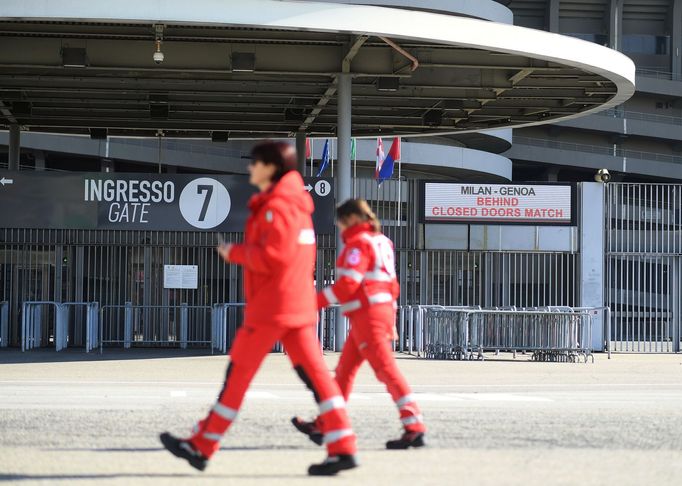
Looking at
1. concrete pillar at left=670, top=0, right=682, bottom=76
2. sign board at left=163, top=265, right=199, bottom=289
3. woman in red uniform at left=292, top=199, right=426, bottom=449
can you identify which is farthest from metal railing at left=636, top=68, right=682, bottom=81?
woman in red uniform at left=292, top=199, right=426, bottom=449

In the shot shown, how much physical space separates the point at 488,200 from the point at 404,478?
781 inches

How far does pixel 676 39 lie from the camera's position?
256 feet

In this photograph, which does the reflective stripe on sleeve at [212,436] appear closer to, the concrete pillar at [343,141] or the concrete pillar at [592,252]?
the concrete pillar at [343,141]

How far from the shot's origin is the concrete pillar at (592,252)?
92.9 ft

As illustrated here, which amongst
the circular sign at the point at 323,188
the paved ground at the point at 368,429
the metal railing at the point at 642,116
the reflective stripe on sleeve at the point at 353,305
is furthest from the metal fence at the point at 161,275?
the metal railing at the point at 642,116

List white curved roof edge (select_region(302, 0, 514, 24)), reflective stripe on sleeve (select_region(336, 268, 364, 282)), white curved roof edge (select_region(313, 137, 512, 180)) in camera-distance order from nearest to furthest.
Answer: reflective stripe on sleeve (select_region(336, 268, 364, 282)) → white curved roof edge (select_region(302, 0, 514, 24)) → white curved roof edge (select_region(313, 137, 512, 180))

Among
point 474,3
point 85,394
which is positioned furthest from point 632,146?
point 85,394

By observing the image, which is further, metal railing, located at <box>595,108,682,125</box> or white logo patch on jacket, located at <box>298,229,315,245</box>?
metal railing, located at <box>595,108,682,125</box>

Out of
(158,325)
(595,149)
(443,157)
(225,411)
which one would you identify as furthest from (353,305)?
(595,149)

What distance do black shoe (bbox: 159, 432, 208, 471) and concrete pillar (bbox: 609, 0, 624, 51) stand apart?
69.9 metres

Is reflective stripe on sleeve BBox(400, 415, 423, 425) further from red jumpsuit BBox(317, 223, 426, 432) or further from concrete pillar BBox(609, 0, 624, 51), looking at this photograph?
concrete pillar BBox(609, 0, 624, 51)

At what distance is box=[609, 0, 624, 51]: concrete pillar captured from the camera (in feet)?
246

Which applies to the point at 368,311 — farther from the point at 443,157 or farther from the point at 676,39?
the point at 676,39

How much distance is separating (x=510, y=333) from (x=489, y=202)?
362cm
